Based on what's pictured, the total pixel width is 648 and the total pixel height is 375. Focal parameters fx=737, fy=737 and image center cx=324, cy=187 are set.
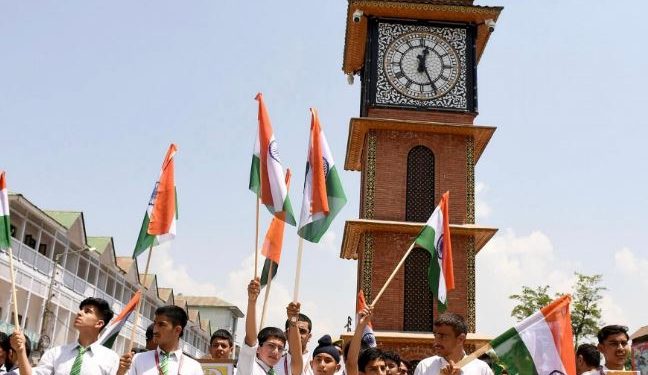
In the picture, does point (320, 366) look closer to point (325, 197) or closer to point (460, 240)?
point (325, 197)

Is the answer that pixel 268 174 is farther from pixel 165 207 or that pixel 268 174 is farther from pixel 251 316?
pixel 251 316

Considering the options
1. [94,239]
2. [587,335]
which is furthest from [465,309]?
[94,239]

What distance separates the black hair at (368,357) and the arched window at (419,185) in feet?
49.7

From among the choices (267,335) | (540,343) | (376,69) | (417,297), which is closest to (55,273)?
(376,69)

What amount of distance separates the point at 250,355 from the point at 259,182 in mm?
2307

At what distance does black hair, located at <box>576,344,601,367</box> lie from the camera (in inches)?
292

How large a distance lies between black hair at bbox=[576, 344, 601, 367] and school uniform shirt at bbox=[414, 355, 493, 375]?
2.19 metres

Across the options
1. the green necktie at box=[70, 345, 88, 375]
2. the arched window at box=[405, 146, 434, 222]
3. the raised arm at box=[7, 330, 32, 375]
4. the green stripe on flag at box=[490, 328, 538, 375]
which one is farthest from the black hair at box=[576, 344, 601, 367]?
the arched window at box=[405, 146, 434, 222]

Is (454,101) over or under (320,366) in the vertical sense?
over

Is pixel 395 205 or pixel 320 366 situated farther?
pixel 395 205

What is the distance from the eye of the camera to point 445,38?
76.4 feet

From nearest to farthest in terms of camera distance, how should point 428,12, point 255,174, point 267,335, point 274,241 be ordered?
point 267,335
point 274,241
point 255,174
point 428,12

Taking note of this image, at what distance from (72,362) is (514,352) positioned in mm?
3322

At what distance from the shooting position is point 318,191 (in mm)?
6949
